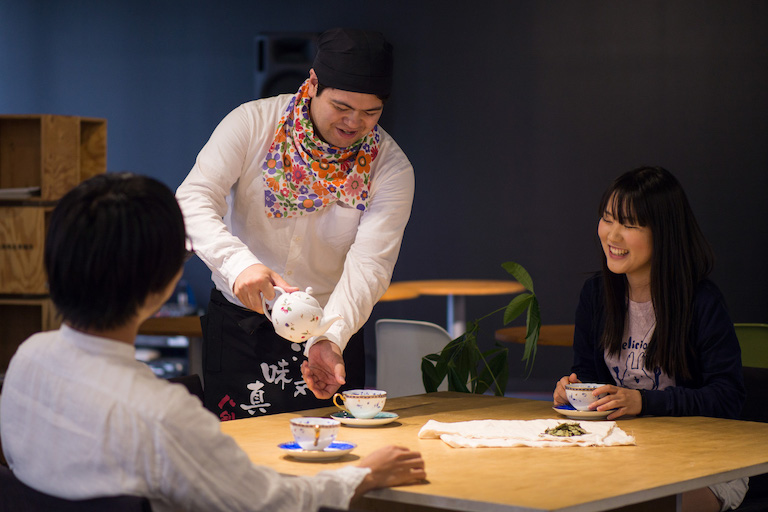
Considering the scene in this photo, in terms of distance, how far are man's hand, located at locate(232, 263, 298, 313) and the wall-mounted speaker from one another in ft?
14.7

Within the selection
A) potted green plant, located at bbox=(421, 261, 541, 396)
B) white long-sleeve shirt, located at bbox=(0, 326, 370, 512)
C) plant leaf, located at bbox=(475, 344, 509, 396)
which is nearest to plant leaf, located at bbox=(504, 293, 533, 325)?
potted green plant, located at bbox=(421, 261, 541, 396)

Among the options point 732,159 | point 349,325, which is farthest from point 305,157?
point 732,159

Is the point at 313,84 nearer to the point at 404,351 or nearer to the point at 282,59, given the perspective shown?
the point at 404,351

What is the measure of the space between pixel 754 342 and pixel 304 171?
5.87ft

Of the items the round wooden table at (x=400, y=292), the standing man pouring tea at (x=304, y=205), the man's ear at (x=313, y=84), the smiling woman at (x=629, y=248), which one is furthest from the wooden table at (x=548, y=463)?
the round wooden table at (x=400, y=292)

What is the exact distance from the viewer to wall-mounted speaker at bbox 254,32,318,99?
646 centimetres

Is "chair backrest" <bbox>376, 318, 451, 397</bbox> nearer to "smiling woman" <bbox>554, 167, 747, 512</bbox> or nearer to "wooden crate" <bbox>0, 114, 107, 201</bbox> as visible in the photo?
"smiling woman" <bbox>554, 167, 747, 512</bbox>

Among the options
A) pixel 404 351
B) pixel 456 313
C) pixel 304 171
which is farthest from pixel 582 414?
pixel 456 313

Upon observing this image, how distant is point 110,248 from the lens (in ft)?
3.94

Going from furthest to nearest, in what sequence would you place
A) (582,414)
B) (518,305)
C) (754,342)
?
(754,342) → (518,305) → (582,414)

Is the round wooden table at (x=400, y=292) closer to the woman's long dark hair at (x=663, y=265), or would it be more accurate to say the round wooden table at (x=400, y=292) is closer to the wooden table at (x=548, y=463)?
the woman's long dark hair at (x=663, y=265)

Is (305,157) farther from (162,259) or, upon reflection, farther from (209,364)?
(162,259)

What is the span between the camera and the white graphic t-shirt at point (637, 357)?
2342mm

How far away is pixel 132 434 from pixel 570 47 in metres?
5.66
